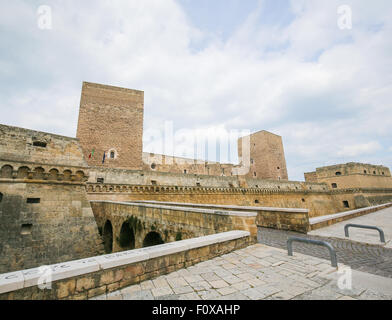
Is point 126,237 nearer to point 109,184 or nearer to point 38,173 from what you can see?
point 38,173

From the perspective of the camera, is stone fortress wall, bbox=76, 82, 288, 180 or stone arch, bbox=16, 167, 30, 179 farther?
stone fortress wall, bbox=76, 82, 288, 180

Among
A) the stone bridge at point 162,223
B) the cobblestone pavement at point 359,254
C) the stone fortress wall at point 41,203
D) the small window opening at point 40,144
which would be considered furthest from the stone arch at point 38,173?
the cobblestone pavement at point 359,254

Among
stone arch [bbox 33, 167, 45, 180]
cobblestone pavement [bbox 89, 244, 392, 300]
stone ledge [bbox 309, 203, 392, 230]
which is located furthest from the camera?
stone arch [bbox 33, 167, 45, 180]

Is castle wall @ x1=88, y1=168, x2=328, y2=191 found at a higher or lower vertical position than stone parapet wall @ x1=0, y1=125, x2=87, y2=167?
lower

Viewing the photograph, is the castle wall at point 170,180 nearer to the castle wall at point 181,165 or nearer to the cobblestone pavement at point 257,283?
the castle wall at point 181,165

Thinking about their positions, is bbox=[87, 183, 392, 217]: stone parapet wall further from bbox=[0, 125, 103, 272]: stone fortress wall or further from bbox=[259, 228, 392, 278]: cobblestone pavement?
bbox=[259, 228, 392, 278]: cobblestone pavement

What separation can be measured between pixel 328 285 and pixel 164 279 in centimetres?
226

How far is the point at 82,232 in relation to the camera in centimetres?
793

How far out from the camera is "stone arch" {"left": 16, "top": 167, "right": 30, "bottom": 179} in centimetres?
788

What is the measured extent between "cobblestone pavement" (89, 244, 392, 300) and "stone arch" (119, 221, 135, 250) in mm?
6195

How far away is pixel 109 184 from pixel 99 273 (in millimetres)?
11549

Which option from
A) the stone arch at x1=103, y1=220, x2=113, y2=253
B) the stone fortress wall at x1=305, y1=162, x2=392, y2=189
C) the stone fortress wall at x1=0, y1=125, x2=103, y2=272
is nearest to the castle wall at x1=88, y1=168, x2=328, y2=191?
the stone fortress wall at x1=0, y1=125, x2=103, y2=272

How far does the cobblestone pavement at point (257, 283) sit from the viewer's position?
2.19m
